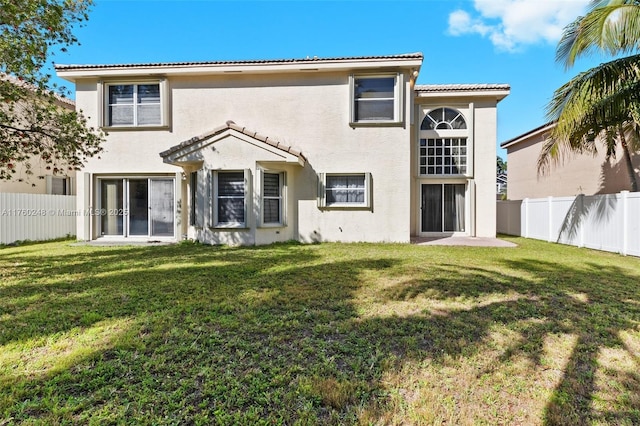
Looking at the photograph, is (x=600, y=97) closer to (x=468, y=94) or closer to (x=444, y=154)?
(x=468, y=94)

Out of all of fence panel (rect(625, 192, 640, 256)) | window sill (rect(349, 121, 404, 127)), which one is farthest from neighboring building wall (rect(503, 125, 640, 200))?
window sill (rect(349, 121, 404, 127))

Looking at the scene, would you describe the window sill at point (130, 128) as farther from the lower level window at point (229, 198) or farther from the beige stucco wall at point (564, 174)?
the beige stucco wall at point (564, 174)

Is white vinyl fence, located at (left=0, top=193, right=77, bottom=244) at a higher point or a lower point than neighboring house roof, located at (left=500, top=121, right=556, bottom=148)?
lower

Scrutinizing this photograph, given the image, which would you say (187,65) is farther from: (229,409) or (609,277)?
(609,277)

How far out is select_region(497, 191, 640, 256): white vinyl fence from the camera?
10610mm

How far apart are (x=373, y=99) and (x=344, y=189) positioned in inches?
150

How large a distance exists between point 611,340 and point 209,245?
11.3 metres

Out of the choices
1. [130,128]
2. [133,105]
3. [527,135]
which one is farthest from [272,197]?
[527,135]

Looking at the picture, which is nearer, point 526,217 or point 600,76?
point 600,76

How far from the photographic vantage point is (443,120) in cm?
1549

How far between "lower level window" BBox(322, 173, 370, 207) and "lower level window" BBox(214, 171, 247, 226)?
11.1ft

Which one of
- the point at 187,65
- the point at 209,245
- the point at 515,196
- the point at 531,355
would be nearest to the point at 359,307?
the point at 531,355

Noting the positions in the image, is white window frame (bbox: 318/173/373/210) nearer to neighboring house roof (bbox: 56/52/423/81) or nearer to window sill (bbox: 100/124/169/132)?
neighboring house roof (bbox: 56/52/423/81)

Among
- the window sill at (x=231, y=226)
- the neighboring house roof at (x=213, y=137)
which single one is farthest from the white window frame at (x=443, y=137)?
the window sill at (x=231, y=226)
